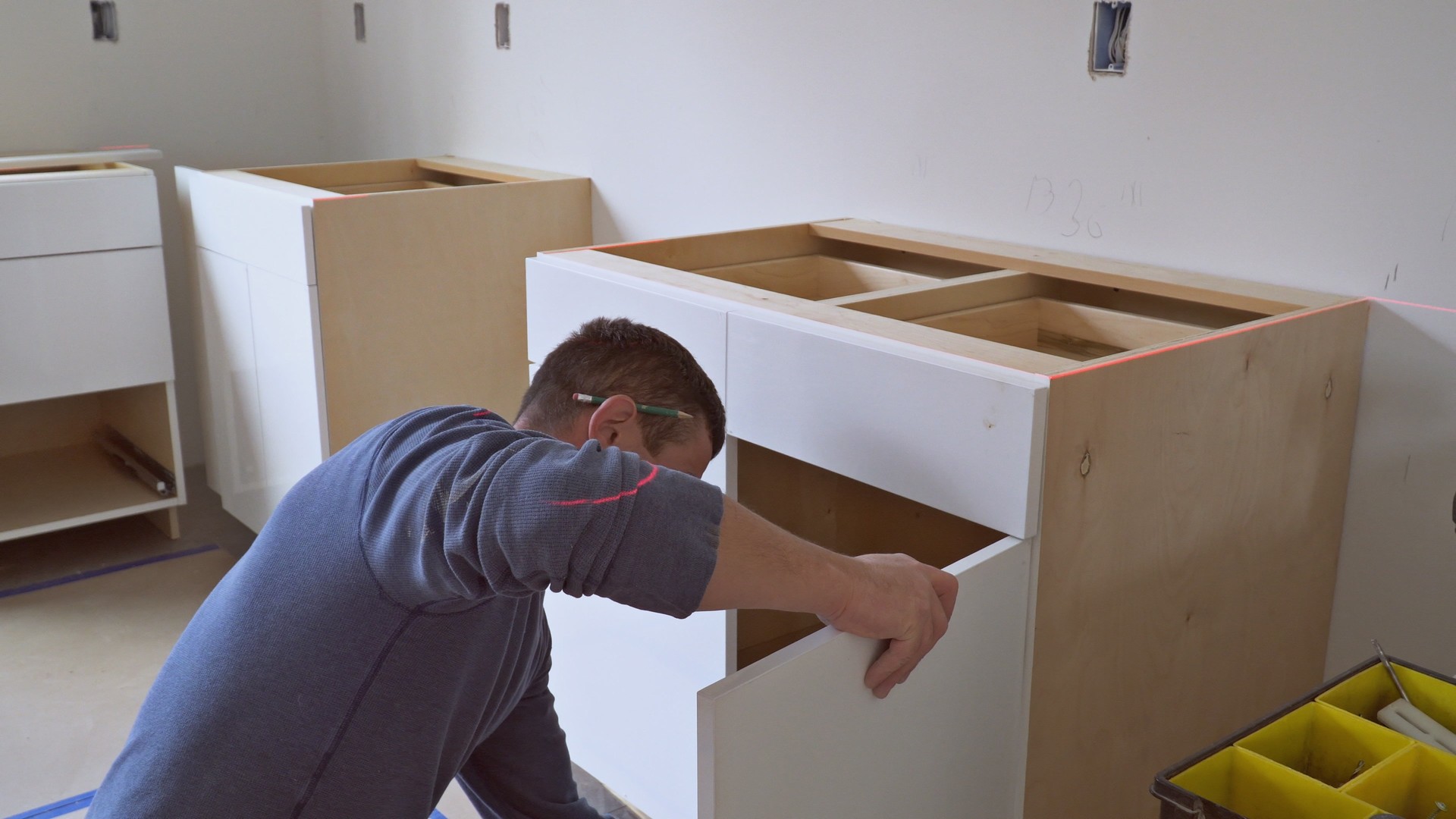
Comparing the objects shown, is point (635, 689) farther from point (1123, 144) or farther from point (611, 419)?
point (1123, 144)

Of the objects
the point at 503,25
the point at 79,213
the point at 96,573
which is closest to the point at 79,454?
the point at 96,573

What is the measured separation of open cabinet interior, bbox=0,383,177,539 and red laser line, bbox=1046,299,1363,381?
7.86 ft

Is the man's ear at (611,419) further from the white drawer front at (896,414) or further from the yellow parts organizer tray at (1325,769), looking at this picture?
the yellow parts organizer tray at (1325,769)

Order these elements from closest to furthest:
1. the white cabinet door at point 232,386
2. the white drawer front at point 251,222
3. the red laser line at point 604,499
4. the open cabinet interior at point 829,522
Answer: the red laser line at point 604,499 → the open cabinet interior at point 829,522 → the white drawer front at point 251,222 → the white cabinet door at point 232,386

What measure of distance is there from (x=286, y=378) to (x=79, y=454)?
1089mm

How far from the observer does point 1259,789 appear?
0.86 metres

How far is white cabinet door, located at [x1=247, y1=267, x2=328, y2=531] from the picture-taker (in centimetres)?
227

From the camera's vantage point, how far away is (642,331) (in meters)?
1.08

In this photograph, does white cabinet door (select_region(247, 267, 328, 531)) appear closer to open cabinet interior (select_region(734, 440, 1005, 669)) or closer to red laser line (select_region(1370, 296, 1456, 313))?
open cabinet interior (select_region(734, 440, 1005, 669))

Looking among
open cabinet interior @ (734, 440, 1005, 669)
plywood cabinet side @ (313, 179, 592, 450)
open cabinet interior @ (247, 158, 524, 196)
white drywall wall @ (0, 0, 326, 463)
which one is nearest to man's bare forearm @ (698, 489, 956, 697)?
open cabinet interior @ (734, 440, 1005, 669)

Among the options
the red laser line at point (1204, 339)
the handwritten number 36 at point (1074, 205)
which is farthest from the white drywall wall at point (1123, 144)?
the red laser line at point (1204, 339)

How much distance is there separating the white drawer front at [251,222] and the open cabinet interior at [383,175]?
0.40ft

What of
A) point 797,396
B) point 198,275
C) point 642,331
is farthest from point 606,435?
point 198,275

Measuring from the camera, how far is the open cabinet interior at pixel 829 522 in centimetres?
161
